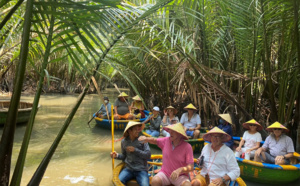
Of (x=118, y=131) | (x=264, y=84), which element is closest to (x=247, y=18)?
(x=264, y=84)

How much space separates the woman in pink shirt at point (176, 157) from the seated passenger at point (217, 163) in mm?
215

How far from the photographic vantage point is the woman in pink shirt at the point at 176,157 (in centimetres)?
330

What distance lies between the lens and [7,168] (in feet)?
6.66

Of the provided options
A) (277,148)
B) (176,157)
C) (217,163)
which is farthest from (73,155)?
(277,148)

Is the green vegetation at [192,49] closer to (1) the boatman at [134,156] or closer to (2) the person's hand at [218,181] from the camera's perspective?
(1) the boatman at [134,156]

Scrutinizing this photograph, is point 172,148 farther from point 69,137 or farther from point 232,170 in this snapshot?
point 69,137

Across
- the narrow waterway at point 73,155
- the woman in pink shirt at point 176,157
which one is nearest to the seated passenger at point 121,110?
the narrow waterway at point 73,155

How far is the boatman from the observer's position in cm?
363

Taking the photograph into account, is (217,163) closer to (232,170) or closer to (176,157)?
(232,170)

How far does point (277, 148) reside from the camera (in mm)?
4574

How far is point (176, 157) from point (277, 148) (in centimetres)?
222

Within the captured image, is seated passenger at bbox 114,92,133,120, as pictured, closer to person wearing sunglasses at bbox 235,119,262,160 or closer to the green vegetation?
the green vegetation

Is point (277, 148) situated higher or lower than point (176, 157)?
lower

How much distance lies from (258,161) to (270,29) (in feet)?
7.93
